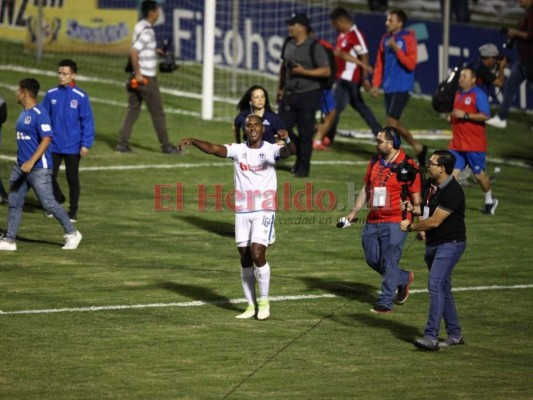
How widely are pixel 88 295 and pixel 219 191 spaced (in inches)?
269

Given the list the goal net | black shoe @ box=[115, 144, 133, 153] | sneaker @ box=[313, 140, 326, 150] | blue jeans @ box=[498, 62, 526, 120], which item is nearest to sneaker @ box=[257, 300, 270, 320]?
Result: black shoe @ box=[115, 144, 133, 153]

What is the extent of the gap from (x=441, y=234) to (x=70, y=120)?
7207 millimetres

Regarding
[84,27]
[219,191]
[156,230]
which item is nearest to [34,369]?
[156,230]

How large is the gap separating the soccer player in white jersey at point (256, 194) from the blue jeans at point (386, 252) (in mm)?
1097

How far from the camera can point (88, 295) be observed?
1448cm

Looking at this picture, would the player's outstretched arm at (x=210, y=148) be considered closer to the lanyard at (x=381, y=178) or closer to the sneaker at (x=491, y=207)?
the lanyard at (x=381, y=178)

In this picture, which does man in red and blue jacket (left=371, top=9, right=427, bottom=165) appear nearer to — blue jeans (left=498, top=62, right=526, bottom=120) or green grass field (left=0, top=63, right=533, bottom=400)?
green grass field (left=0, top=63, right=533, bottom=400)

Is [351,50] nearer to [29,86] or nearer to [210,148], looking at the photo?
[29,86]

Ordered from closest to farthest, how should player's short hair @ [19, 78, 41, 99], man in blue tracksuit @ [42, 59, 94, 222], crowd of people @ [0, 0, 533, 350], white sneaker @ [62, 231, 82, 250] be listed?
crowd of people @ [0, 0, 533, 350], player's short hair @ [19, 78, 41, 99], white sneaker @ [62, 231, 82, 250], man in blue tracksuit @ [42, 59, 94, 222]

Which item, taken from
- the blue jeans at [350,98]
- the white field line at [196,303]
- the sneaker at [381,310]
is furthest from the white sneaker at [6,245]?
the blue jeans at [350,98]

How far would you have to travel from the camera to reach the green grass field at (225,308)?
37.0 ft

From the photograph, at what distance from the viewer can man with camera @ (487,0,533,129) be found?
83.5ft

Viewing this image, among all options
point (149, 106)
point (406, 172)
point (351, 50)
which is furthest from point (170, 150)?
point (406, 172)

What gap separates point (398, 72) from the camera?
74.4 ft
